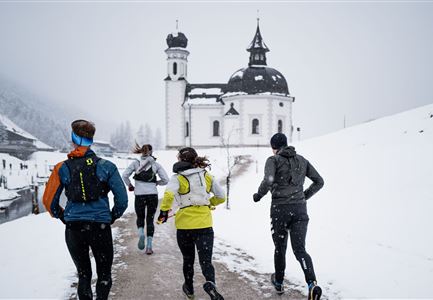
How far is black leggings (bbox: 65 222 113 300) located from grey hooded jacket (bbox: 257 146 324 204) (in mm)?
2142

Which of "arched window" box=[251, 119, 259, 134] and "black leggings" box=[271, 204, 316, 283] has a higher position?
"arched window" box=[251, 119, 259, 134]

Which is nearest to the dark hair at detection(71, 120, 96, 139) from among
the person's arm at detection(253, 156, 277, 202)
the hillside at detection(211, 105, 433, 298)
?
the person's arm at detection(253, 156, 277, 202)

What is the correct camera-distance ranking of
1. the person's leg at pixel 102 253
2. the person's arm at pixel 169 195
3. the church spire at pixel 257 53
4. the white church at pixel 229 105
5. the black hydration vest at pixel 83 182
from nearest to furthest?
the black hydration vest at pixel 83 182 → the person's leg at pixel 102 253 → the person's arm at pixel 169 195 → the white church at pixel 229 105 → the church spire at pixel 257 53

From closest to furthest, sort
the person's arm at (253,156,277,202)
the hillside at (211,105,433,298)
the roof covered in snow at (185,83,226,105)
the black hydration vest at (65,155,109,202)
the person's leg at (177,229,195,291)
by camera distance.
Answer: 1. the black hydration vest at (65,155,109,202)
2. the person's leg at (177,229,195,291)
3. the person's arm at (253,156,277,202)
4. the hillside at (211,105,433,298)
5. the roof covered in snow at (185,83,226,105)

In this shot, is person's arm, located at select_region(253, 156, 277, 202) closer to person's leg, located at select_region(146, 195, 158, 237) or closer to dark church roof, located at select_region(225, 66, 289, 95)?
person's leg, located at select_region(146, 195, 158, 237)

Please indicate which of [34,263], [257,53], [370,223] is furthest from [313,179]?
→ [257,53]

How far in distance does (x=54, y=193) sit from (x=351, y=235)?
6.86 m

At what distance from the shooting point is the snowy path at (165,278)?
5336 millimetres

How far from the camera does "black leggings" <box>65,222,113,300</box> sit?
3.92 m

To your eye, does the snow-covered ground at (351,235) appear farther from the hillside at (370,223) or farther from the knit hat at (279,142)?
the knit hat at (279,142)

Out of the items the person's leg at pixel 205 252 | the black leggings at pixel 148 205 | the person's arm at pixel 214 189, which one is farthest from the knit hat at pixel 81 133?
the black leggings at pixel 148 205

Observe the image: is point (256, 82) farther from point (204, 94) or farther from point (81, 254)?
point (81, 254)

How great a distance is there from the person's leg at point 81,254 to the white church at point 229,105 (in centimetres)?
4044

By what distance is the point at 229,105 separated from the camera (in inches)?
1901
